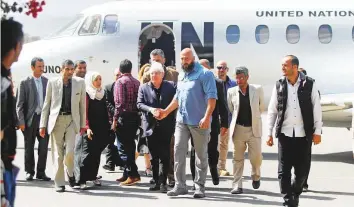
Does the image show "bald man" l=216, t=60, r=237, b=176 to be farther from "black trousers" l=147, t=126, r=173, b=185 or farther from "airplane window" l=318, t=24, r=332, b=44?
"airplane window" l=318, t=24, r=332, b=44

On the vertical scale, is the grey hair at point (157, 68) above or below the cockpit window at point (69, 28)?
below

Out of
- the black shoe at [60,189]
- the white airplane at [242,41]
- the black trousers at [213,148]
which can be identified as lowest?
the black shoe at [60,189]

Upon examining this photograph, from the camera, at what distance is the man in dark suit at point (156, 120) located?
10.4 meters

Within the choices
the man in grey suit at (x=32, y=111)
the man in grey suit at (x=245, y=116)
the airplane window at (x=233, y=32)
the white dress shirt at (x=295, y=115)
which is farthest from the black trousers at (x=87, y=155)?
the airplane window at (x=233, y=32)

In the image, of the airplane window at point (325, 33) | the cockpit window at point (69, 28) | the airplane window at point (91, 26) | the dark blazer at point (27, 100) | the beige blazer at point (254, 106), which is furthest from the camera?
the cockpit window at point (69, 28)

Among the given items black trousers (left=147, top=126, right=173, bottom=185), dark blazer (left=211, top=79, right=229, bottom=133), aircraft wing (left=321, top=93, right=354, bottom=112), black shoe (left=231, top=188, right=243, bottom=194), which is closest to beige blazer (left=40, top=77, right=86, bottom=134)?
black trousers (left=147, top=126, right=173, bottom=185)

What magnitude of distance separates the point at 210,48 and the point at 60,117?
5.80m

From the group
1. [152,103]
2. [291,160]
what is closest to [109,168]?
[152,103]

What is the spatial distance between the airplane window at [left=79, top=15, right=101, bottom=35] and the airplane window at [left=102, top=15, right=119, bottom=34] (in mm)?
145

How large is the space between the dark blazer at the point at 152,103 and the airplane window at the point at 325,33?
595cm

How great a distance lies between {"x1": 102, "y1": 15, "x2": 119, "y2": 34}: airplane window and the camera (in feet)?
51.5

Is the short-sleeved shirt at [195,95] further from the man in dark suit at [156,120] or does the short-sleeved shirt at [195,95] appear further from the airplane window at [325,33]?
the airplane window at [325,33]

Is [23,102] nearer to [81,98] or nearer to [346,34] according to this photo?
[81,98]

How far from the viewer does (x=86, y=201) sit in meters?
9.95
